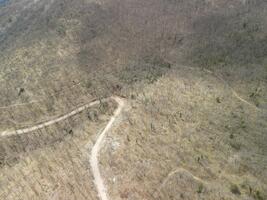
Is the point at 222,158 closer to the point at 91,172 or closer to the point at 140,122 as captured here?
the point at 140,122

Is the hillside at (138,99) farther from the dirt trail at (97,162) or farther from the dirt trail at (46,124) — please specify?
the dirt trail at (97,162)

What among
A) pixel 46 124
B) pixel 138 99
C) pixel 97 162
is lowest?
pixel 46 124

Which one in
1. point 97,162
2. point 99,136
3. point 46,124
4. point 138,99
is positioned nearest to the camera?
point 97,162

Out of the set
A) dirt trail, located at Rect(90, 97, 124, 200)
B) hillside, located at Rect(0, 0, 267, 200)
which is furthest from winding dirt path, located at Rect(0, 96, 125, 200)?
hillside, located at Rect(0, 0, 267, 200)

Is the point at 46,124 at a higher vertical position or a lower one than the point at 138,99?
lower

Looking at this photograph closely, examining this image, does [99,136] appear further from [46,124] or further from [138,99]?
[46,124]

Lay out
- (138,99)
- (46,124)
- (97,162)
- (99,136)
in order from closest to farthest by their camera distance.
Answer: (97,162) → (99,136) → (138,99) → (46,124)

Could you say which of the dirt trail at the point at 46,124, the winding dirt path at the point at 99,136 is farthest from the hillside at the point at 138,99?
the winding dirt path at the point at 99,136

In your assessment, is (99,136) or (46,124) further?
(46,124)

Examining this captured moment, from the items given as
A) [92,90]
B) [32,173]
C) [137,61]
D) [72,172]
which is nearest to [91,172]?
[72,172]

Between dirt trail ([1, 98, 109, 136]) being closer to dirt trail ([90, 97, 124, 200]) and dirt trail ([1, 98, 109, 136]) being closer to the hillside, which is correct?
the hillside

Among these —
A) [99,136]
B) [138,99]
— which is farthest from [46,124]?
[138,99]

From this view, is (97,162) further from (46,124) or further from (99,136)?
(46,124)
